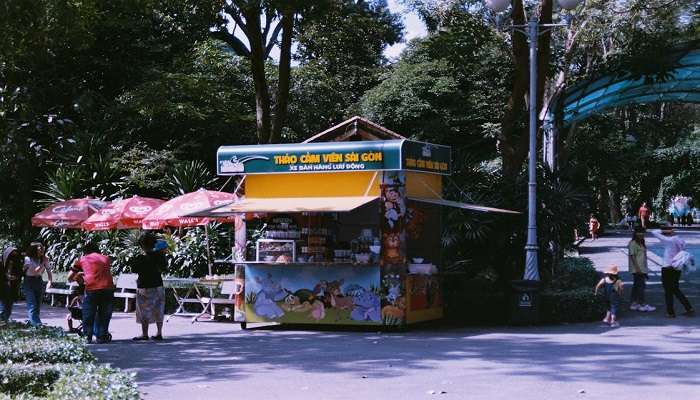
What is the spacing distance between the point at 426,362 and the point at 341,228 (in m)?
6.28

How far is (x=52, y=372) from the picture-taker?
26.7 ft

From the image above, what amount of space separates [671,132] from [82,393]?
173 feet

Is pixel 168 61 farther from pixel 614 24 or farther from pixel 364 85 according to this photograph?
pixel 614 24

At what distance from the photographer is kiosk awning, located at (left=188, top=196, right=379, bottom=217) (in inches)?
617

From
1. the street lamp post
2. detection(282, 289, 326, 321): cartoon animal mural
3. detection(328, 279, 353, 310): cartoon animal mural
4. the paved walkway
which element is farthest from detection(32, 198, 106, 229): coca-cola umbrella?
the street lamp post

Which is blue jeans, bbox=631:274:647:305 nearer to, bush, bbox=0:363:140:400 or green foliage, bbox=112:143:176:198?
bush, bbox=0:363:140:400

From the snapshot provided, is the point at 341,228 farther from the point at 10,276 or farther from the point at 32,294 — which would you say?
the point at 10,276

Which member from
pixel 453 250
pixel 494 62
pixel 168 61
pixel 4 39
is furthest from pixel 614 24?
pixel 4 39

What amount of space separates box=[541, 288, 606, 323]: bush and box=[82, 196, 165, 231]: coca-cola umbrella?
9404 millimetres

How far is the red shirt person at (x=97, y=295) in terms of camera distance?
49.2ft

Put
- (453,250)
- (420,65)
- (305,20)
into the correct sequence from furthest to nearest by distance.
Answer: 1. (420,65)
2. (305,20)
3. (453,250)

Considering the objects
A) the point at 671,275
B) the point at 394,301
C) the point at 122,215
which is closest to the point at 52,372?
the point at 394,301

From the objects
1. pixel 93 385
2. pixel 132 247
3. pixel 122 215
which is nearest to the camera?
pixel 93 385

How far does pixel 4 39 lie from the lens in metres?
14.3
